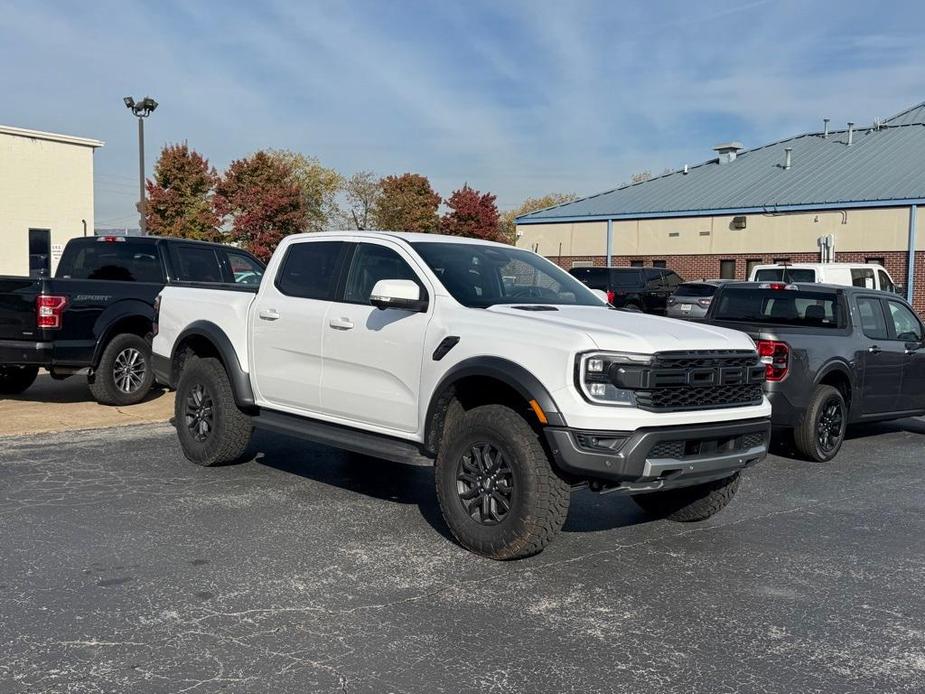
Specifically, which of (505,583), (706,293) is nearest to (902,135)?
(706,293)

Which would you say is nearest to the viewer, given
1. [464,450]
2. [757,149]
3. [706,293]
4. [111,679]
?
[111,679]

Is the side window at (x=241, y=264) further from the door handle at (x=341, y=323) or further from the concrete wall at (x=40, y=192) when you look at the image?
the concrete wall at (x=40, y=192)

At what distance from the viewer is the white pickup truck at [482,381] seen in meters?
4.98

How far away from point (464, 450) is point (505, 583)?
2.79ft

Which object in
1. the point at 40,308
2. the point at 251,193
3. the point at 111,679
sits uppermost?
the point at 251,193

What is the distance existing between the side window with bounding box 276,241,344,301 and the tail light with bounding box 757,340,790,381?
13.4ft

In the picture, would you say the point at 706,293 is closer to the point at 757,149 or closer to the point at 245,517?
→ the point at 245,517

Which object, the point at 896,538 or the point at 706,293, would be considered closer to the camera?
the point at 896,538

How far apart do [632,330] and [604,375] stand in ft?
1.42

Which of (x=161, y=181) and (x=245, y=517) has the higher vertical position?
(x=161, y=181)

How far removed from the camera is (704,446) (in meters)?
5.23

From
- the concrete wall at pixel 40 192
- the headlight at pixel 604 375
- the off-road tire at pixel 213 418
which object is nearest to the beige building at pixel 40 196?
the concrete wall at pixel 40 192

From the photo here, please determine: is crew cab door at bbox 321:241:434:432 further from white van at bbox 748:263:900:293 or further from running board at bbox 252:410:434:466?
white van at bbox 748:263:900:293

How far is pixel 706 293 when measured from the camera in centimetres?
2069
